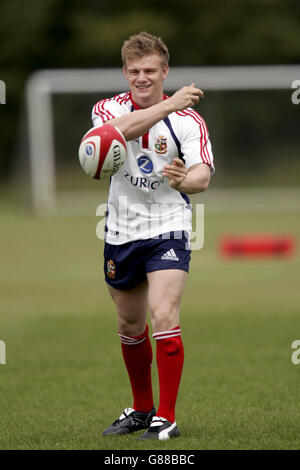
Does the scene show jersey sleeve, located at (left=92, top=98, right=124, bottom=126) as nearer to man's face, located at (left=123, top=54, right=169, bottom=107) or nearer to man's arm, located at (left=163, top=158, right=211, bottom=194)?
man's face, located at (left=123, top=54, right=169, bottom=107)

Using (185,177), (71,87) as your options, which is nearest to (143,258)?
(185,177)

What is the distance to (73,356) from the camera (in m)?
8.17

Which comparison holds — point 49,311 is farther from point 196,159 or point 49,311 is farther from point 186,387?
point 196,159

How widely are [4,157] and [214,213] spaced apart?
45.5ft

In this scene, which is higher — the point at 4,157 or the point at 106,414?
the point at 4,157

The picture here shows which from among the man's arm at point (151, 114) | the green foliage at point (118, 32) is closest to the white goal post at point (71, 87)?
the green foliage at point (118, 32)

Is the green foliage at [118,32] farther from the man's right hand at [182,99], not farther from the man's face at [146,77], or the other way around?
the man's right hand at [182,99]

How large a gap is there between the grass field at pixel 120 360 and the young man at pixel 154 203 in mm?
427

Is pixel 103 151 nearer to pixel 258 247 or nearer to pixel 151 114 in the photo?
pixel 151 114

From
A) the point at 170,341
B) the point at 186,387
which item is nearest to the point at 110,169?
the point at 170,341

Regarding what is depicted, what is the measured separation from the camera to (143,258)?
5414mm

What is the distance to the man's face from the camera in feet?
17.3

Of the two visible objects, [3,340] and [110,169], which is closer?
[110,169]

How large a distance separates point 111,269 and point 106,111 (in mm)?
982
